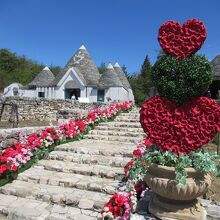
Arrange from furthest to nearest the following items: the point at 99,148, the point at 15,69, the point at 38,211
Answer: the point at 15,69
the point at 99,148
the point at 38,211

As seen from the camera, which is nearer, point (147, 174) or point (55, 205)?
point (147, 174)

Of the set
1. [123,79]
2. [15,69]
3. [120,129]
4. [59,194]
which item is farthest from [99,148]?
[15,69]

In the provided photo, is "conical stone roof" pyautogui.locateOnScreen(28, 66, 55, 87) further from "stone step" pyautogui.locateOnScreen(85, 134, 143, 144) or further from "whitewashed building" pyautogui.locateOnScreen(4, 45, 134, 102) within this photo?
"stone step" pyautogui.locateOnScreen(85, 134, 143, 144)

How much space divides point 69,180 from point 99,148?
2050 mm

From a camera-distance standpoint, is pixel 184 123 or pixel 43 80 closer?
pixel 184 123

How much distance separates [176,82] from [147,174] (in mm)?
1330

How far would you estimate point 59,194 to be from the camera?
5441 millimetres

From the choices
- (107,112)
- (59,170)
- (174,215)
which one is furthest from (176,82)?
(107,112)

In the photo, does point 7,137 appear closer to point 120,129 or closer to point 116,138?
point 116,138

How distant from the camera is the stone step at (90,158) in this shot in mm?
6793

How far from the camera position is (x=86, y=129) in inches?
409

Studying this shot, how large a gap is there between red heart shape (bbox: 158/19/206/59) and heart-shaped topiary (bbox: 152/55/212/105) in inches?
4.2

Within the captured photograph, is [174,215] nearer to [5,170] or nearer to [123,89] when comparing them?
[5,170]

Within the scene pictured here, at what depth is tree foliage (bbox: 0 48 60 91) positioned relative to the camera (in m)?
48.1
